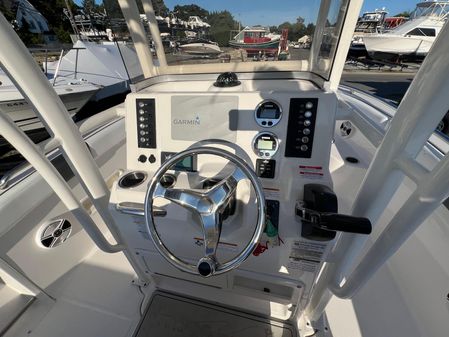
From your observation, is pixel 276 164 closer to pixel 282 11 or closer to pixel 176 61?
pixel 282 11

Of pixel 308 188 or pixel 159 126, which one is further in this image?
pixel 159 126

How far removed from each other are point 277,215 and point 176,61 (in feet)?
3.80

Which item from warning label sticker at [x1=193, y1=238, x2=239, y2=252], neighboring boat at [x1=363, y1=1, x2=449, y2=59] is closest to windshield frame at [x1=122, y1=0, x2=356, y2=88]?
warning label sticker at [x1=193, y1=238, x2=239, y2=252]

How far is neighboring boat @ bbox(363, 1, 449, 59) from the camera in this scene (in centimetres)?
901

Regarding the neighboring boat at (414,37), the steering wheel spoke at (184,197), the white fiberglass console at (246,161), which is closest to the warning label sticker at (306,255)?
the white fiberglass console at (246,161)

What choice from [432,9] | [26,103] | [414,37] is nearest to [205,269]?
[26,103]

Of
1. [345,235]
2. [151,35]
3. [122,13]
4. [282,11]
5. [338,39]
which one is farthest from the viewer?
[151,35]

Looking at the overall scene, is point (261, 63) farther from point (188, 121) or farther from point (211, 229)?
point (211, 229)

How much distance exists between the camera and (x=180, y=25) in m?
1.35

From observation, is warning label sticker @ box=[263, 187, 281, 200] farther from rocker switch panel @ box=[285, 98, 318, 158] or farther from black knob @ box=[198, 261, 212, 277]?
black knob @ box=[198, 261, 212, 277]

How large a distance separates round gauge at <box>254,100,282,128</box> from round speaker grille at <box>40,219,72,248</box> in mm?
1266

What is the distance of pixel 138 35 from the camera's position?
4.56ft

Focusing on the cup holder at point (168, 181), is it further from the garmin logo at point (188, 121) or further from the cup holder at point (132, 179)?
the garmin logo at point (188, 121)

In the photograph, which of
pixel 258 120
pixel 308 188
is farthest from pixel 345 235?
pixel 258 120
